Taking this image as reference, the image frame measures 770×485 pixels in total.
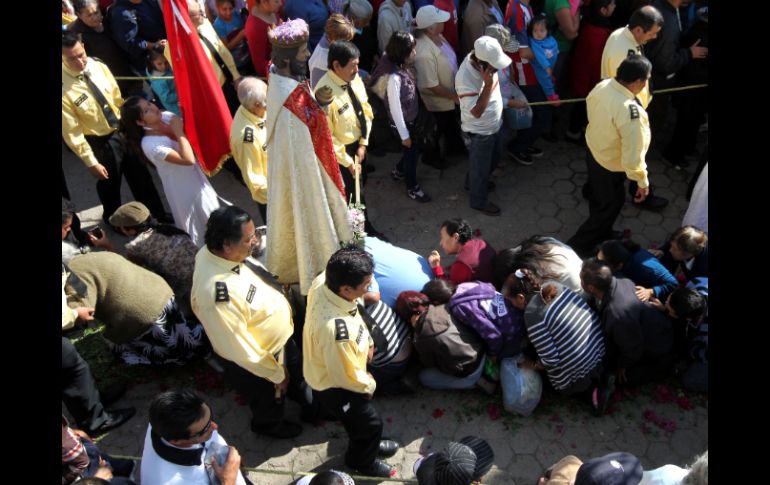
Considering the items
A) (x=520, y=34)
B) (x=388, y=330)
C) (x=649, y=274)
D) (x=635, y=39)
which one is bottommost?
(x=388, y=330)

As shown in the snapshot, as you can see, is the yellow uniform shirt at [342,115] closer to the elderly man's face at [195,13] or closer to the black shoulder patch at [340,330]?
the elderly man's face at [195,13]

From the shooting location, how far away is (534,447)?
4055mm

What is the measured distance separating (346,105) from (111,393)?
2.74m

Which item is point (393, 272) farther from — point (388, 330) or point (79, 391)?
point (79, 391)

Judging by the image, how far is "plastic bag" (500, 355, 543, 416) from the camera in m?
4.14

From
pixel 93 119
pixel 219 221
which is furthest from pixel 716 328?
pixel 93 119

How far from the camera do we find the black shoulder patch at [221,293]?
3381 millimetres

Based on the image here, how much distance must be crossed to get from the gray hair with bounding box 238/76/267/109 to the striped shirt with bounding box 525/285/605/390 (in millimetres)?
2420

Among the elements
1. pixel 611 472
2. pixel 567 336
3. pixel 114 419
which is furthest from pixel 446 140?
pixel 611 472

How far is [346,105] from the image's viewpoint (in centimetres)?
510

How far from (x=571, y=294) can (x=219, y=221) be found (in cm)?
215

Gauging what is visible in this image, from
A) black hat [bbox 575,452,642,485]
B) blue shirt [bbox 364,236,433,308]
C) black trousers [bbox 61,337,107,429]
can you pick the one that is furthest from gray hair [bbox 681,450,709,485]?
black trousers [bbox 61,337,107,429]

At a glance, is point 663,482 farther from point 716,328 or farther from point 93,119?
point 93,119

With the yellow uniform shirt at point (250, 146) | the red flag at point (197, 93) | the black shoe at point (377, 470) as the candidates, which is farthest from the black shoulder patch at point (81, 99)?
the black shoe at point (377, 470)
